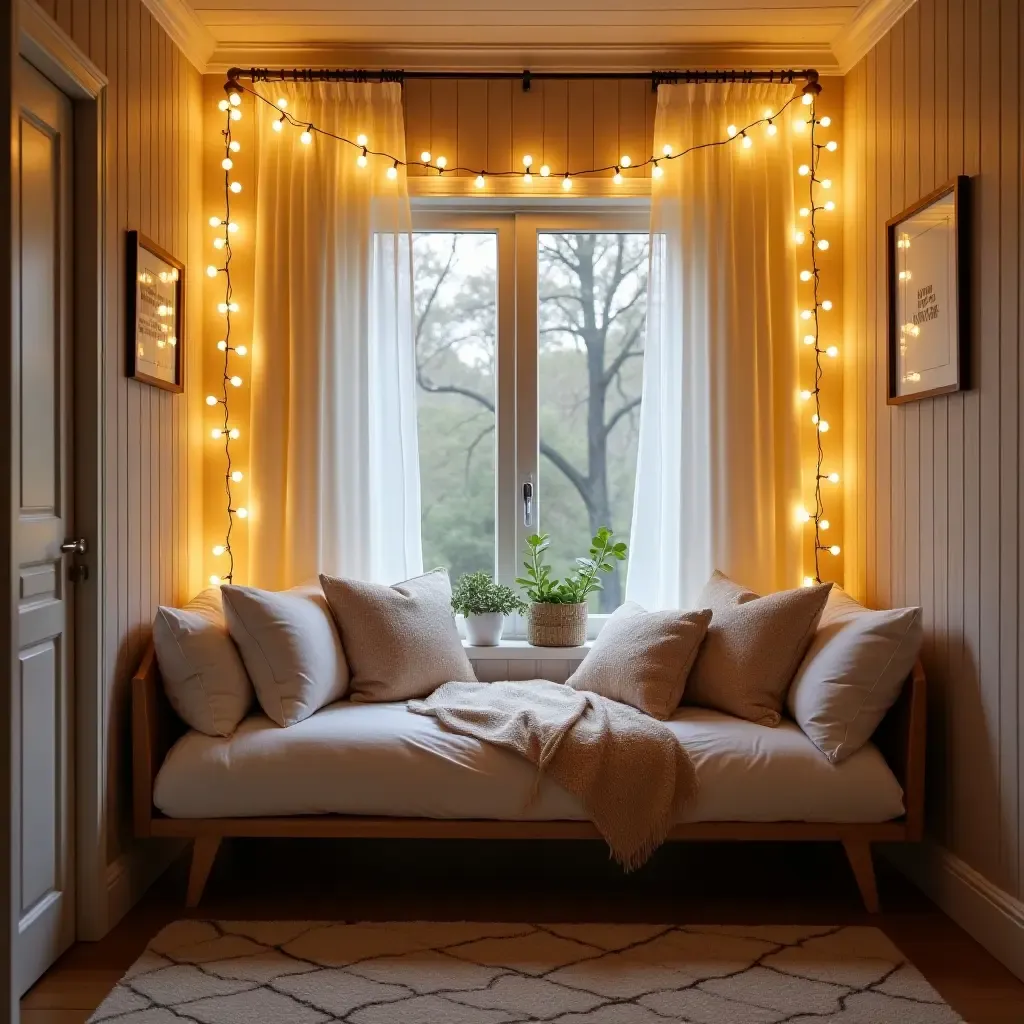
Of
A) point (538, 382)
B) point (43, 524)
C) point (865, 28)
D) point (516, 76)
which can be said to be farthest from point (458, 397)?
point (865, 28)

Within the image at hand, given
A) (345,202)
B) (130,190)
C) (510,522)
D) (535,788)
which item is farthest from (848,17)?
(535,788)

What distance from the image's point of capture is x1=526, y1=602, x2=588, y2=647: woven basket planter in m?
3.63

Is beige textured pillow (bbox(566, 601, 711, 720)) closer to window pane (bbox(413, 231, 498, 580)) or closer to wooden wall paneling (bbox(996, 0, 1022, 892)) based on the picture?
window pane (bbox(413, 231, 498, 580))

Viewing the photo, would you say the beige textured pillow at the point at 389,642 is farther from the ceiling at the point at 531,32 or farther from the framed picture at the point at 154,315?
the ceiling at the point at 531,32

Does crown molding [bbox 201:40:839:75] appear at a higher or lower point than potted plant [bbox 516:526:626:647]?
→ higher

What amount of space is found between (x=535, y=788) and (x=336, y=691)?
748 millimetres

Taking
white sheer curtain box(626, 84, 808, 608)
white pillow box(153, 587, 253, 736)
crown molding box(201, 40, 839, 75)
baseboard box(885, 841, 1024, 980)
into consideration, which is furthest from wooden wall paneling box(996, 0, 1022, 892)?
white pillow box(153, 587, 253, 736)

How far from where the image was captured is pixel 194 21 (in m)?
3.41

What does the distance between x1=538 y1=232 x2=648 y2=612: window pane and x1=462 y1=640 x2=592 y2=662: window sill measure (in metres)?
0.39

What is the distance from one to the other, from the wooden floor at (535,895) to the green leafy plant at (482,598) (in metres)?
0.80

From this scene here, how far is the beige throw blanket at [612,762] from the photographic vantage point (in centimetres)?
274

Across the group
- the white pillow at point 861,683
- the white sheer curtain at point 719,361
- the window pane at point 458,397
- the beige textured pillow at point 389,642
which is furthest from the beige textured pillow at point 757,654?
the window pane at point 458,397

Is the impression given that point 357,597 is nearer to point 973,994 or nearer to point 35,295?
point 35,295

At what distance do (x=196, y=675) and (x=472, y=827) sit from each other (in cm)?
90
